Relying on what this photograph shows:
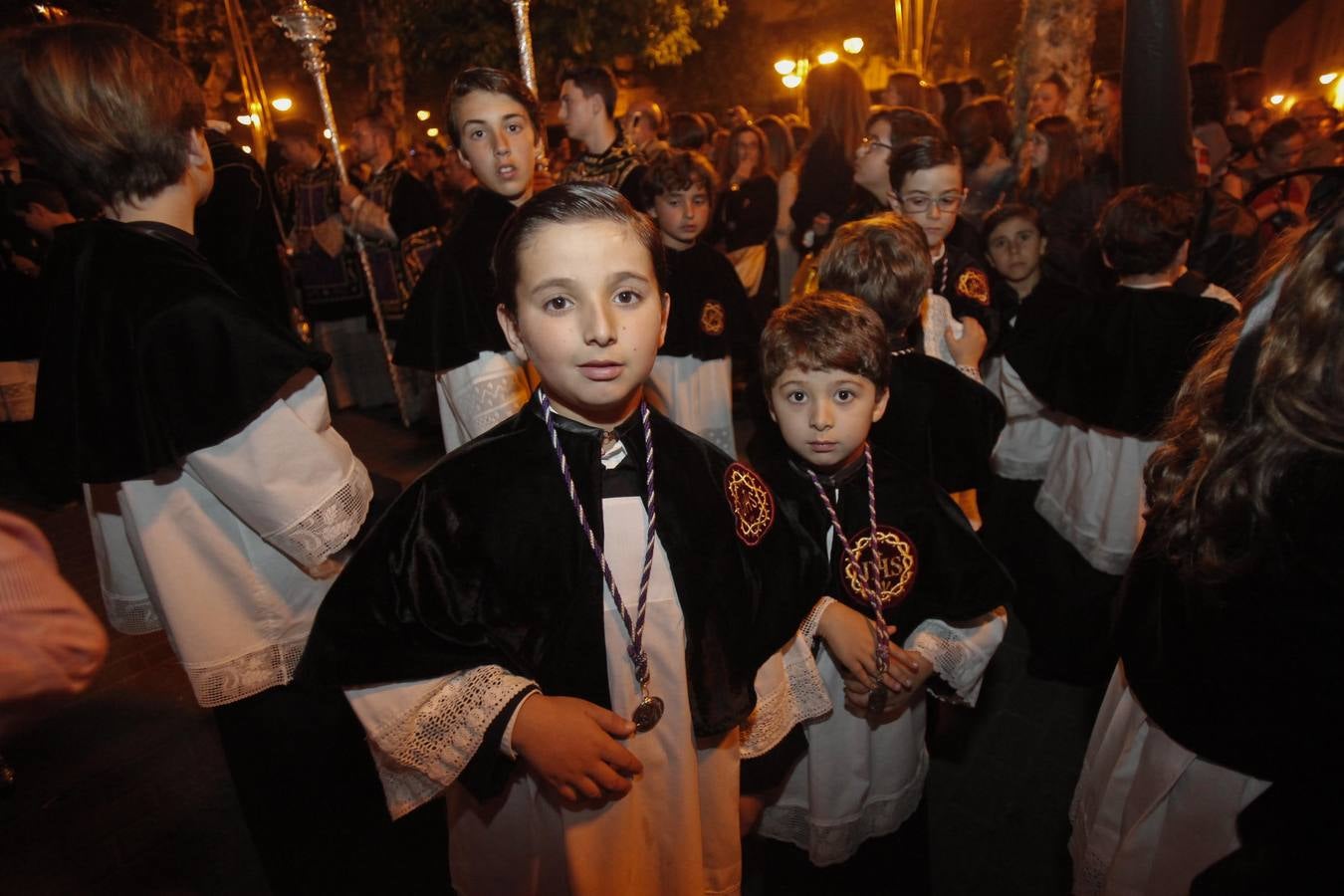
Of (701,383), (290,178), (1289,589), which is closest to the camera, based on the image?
(1289,589)

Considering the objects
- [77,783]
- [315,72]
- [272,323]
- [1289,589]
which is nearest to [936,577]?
[1289,589]

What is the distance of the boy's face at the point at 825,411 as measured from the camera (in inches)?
75.0

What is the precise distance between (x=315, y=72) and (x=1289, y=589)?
5021 millimetres

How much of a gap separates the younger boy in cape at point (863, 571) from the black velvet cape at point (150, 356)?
1.31m

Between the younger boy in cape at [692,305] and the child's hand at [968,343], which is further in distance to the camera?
the younger boy in cape at [692,305]

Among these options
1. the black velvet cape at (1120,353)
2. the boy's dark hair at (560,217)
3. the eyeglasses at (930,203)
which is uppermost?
the boy's dark hair at (560,217)

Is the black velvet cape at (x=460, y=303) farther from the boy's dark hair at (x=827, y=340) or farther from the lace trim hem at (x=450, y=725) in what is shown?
the lace trim hem at (x=450, y=725)

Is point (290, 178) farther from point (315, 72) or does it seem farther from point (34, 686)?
point (34, 686)

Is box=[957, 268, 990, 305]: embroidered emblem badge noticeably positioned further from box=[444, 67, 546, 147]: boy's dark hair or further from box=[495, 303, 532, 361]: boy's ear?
box=[495, 303, 532, 361]: boy's ear

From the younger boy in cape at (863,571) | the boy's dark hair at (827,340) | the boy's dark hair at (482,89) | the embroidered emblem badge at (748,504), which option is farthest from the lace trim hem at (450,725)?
the boy's dark hair at (482,89)

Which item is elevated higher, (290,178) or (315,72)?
(315,72)

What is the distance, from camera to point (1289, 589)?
1.15 metres

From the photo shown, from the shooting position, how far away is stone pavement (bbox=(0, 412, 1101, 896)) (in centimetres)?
237

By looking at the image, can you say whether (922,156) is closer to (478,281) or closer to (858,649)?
(478,281)
